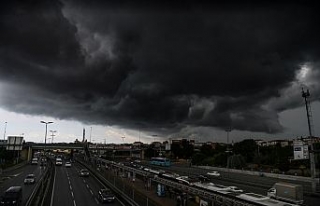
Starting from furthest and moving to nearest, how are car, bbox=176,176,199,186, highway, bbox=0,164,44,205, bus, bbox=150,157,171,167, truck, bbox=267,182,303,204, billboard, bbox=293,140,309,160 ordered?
bus, bbox=150,157,171,167, billboard, bbox=293,140,309,160, highway, bbox=0,164,44,205, car, bbox=176,176,199,186, truck, bbox=267,182,303,204

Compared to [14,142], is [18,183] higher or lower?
lower

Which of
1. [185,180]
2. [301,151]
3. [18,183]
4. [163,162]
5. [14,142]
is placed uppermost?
[14,142]

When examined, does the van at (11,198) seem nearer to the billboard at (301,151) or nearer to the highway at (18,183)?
the highway at (18,183)

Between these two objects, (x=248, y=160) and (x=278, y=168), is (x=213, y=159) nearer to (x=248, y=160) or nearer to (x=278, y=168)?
(x=248, y=160)

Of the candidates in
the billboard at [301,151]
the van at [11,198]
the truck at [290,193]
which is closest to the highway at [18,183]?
the van at [11,198]

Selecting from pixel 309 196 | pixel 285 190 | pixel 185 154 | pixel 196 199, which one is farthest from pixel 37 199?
pixel 185 154

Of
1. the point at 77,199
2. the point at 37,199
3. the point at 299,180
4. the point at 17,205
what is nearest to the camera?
the point at 17,205

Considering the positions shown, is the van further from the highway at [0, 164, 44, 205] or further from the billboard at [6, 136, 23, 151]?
the billboard at [6, 136, 23, 151]

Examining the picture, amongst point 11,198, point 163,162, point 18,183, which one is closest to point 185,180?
point 11,198

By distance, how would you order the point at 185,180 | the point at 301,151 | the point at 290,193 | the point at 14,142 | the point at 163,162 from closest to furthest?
the point at 290,193 < the point at 185,180 < the point at 301,151 < the point at 14,142 < the point at 163,162

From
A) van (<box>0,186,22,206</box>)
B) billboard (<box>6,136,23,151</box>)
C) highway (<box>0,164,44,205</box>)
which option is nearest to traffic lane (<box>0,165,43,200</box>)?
highway (<box>0,164,44,205</box>)

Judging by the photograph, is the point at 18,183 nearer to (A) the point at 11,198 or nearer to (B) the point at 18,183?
(B) the point at 18,183
